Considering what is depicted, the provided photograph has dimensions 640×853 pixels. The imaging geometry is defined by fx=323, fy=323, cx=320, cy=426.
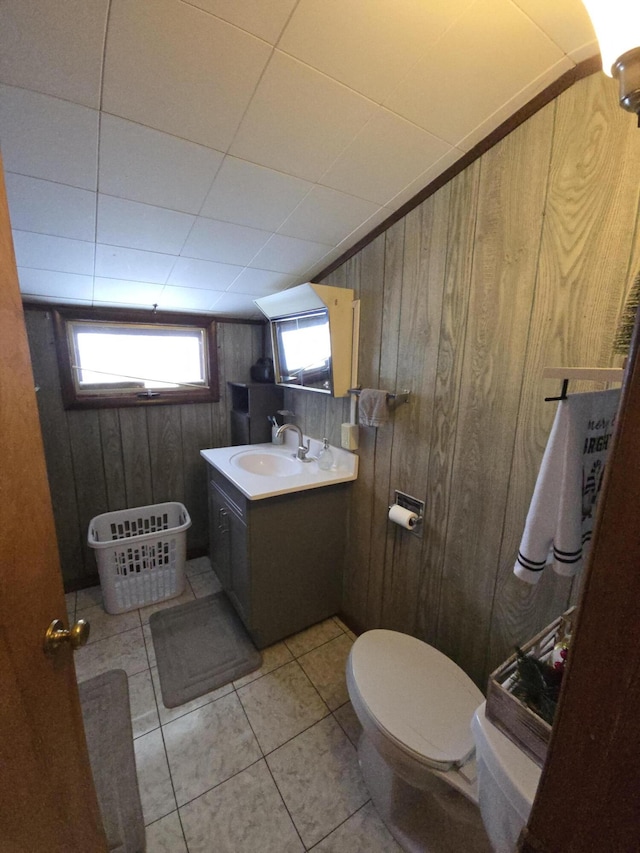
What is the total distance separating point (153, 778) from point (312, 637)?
83 centimetres

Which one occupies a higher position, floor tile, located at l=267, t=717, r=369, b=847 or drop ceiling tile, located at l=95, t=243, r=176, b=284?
drop ceiling tile, located at l=95, t=243, r=176, b=284

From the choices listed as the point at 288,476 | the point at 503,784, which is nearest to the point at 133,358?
the point at 288,476

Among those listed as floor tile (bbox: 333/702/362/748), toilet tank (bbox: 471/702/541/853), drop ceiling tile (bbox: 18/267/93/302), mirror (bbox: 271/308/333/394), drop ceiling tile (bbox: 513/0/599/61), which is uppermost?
drop ceiling tile (bbox: 513/0/599/61)

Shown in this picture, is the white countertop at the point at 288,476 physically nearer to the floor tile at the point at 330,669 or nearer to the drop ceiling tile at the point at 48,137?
the floor tile at the point at 330,669

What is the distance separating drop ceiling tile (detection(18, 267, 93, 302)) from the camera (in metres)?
1.47

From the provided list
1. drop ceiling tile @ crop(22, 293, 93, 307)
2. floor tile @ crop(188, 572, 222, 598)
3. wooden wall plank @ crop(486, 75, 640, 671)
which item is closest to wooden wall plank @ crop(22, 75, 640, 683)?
wooden wall plank @ crop(486, 75, 640, 671)

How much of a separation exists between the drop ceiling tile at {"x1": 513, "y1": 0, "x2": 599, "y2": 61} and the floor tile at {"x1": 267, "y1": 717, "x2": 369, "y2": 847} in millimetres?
2214

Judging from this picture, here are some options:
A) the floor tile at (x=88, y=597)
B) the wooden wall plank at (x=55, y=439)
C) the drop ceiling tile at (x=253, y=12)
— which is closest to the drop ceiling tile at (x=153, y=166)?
the drop ceiling tile at (x=253, y=12)

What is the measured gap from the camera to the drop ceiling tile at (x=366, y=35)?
0.67 meters

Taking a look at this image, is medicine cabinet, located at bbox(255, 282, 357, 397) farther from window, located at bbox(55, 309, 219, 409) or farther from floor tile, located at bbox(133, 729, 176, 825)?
floor tile, located at bbox(133, 729, 176, 825)

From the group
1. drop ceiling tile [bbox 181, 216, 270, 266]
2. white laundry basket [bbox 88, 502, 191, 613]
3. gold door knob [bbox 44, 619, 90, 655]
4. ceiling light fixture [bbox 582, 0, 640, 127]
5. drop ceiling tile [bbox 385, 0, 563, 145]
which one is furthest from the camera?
white laundry basket [bbox 88, 502, 191, 613]

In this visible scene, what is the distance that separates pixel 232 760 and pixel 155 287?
6.93 feet

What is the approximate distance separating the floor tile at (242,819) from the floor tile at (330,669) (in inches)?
15.1

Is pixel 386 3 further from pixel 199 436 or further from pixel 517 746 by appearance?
pixel 199 436
